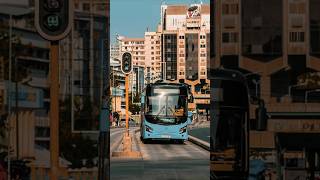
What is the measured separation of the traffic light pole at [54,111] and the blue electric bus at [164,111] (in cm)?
1775

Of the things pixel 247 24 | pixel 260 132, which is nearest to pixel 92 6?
pixel 247 24

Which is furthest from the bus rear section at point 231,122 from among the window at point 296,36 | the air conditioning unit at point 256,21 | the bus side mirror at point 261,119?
the window at point 296,36

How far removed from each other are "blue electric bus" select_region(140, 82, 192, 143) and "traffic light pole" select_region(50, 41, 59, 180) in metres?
17.8

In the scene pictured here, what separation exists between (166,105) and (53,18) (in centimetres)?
1942

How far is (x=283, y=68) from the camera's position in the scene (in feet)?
18.5

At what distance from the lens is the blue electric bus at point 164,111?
2431 centimetres

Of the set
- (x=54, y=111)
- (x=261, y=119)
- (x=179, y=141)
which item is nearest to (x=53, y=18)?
(x=54, y=111)

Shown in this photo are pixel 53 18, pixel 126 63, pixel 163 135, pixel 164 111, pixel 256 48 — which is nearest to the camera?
pixel 53 18

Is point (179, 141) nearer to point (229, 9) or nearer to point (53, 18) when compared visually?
point (229, 9)

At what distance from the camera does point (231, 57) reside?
18.7ft

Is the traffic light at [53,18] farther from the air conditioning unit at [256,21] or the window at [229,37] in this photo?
the air conditioning unit at [256,21]

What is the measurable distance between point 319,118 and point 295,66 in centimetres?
53

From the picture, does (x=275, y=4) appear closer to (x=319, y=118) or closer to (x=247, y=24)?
(x=247, y=24)

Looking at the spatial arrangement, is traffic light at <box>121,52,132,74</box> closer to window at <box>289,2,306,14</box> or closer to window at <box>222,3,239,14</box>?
window at <box>222,3,239,14</box>
